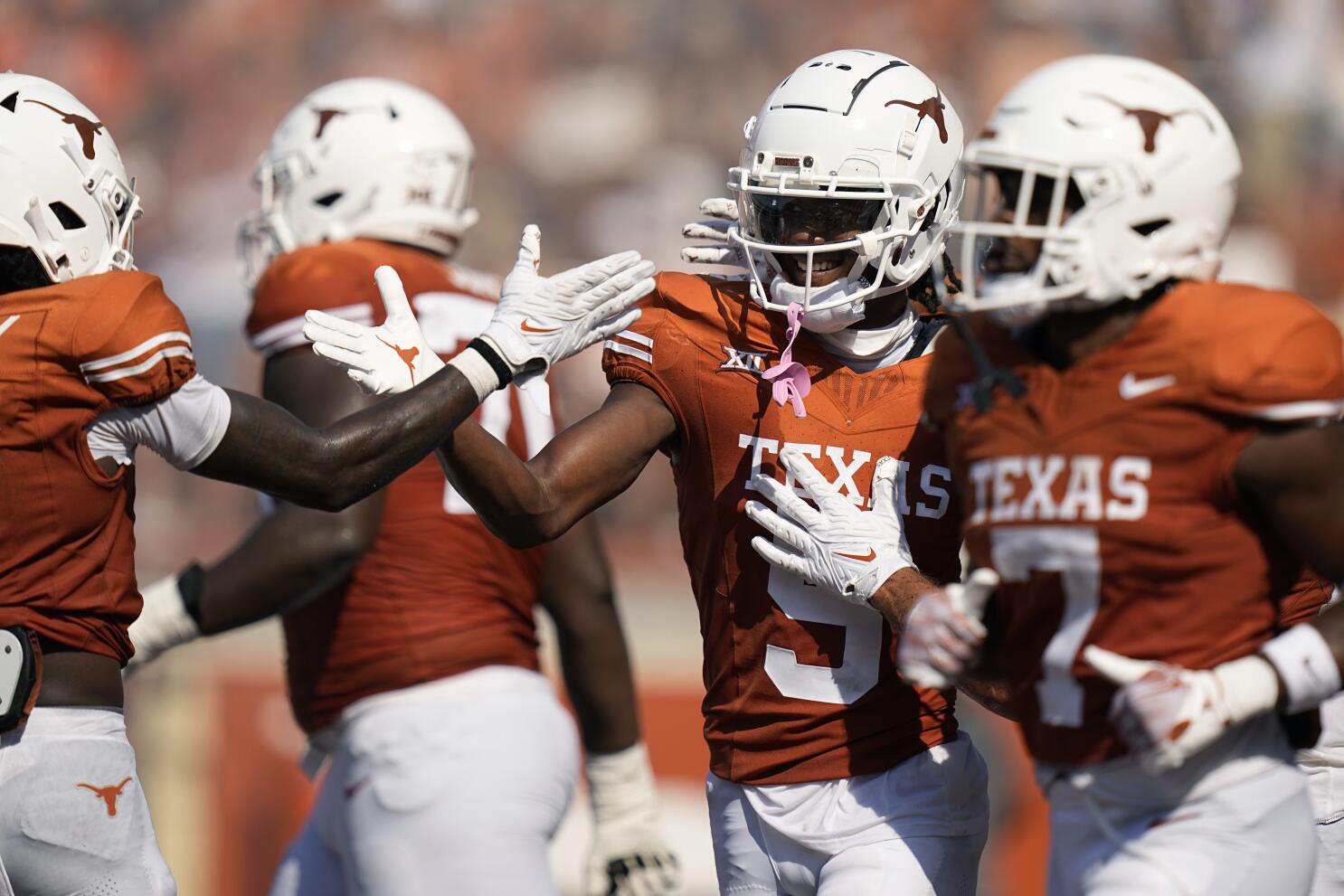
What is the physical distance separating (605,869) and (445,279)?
4.66 feet

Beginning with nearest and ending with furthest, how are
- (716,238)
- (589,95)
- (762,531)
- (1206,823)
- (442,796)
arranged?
(1206,823)
(762,531)
(716,238)
(442,796)
(589,95)

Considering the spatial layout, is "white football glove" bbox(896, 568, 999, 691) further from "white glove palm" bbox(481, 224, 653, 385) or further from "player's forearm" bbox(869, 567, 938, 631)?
"white glove palm" bbox(481, 224, 653, 385)

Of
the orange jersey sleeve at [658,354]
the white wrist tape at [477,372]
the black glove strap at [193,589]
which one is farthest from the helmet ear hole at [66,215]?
the black glove strap at [193,589]

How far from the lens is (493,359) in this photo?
2.55 metres

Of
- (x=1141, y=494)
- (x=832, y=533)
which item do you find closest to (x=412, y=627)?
(x=832, y=533)

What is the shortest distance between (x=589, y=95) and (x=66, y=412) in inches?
265

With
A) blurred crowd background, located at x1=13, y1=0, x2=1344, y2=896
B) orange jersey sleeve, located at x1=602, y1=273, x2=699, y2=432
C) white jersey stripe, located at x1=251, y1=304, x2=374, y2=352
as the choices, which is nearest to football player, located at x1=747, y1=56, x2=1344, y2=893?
orange jersey sleeve, located at x1=602, y1=273, x2=699, y2=432

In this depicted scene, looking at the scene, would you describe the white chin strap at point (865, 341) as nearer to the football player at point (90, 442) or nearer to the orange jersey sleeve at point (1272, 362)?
the football player at point (90, 442)

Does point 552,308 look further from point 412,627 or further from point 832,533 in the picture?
point 412,627

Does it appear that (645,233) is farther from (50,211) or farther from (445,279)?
(50,211)

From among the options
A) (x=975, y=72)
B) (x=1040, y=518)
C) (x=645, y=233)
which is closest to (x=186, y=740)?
(x=645, y=233)

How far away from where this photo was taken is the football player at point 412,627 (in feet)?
10.8

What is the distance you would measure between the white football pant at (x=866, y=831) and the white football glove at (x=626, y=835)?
3.63 ft

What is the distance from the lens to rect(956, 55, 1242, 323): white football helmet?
218cm
